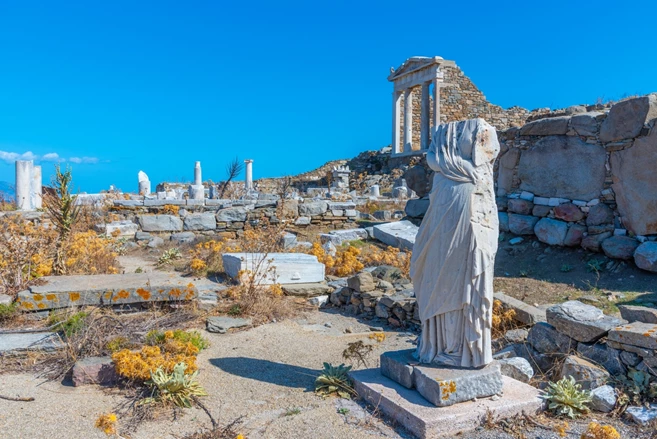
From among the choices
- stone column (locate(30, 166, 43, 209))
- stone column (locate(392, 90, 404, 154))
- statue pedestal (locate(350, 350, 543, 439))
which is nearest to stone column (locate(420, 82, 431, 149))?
stone column (locate(392, 90, 404, 154))

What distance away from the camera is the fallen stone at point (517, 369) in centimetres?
396

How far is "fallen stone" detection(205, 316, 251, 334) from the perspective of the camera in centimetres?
548

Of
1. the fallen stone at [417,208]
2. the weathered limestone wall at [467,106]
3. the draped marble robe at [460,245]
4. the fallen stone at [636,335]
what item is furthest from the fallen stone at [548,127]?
the weathered limestone wall at [467,106]

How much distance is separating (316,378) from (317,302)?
9.37 feet

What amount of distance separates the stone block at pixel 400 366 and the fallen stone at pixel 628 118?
17.2 ft

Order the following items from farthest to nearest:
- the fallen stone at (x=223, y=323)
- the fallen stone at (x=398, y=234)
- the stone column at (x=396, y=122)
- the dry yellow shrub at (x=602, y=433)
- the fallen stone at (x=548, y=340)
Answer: the stone column at (x=396, y=122)
the fallen stone at (x=398, y=234)
the fallen stone at (x=223, y=323)
the fallen stone at (x=548, y=340)
the dry yellow shrub at (x=602, y=433)

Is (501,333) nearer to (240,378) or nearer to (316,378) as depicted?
(316,378)

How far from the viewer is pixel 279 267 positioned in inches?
284

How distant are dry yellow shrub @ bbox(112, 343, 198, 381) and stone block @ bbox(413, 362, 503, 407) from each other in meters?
1.85

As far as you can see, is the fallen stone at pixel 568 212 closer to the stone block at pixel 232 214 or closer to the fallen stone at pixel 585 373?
the fallen stone at pixel 585 373

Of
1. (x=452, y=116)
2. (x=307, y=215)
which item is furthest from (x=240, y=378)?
(x=452, y=116)

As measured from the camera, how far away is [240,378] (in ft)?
13.8

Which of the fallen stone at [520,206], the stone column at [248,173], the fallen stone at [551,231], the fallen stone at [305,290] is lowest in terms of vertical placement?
the fallen stone at [305,290]

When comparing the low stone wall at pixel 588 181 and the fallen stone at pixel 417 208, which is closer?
the low stone wall at pixel 588 181
